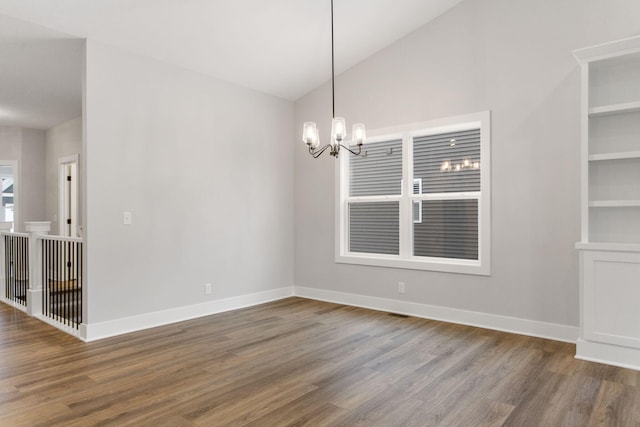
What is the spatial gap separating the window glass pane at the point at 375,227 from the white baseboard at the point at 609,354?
2.19 metres

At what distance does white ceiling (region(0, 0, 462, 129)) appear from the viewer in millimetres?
3512

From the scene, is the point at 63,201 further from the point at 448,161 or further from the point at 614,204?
the point at 614,204

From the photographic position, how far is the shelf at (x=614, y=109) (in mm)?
3200

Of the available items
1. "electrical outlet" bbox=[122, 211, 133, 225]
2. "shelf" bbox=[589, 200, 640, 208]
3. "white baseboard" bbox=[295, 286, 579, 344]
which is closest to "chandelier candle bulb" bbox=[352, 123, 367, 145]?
"shelf" bbox=[589, 200, 640, 208]

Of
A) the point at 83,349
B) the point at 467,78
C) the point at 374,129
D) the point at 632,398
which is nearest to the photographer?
the point at 632,398

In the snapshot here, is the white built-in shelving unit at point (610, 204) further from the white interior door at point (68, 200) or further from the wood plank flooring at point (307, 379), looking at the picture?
the white interior door at point (68, 200)

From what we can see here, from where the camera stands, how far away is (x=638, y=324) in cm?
308

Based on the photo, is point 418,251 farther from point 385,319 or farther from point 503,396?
point 503,396

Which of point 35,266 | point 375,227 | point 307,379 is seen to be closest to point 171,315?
point 35,266

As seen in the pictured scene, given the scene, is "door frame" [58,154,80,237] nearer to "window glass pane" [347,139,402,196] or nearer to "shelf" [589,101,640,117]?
"window glass pane" [347,139,402,196]

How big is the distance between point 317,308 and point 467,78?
322cm

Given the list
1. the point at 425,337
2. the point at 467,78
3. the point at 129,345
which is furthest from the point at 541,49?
the point at 129,345

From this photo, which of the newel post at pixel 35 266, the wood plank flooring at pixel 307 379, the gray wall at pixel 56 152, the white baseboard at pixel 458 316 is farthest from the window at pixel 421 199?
the gray wall at pixel 56 152

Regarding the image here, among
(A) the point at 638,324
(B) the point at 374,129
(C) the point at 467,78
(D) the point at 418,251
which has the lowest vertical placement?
(A) the point at 638,324
